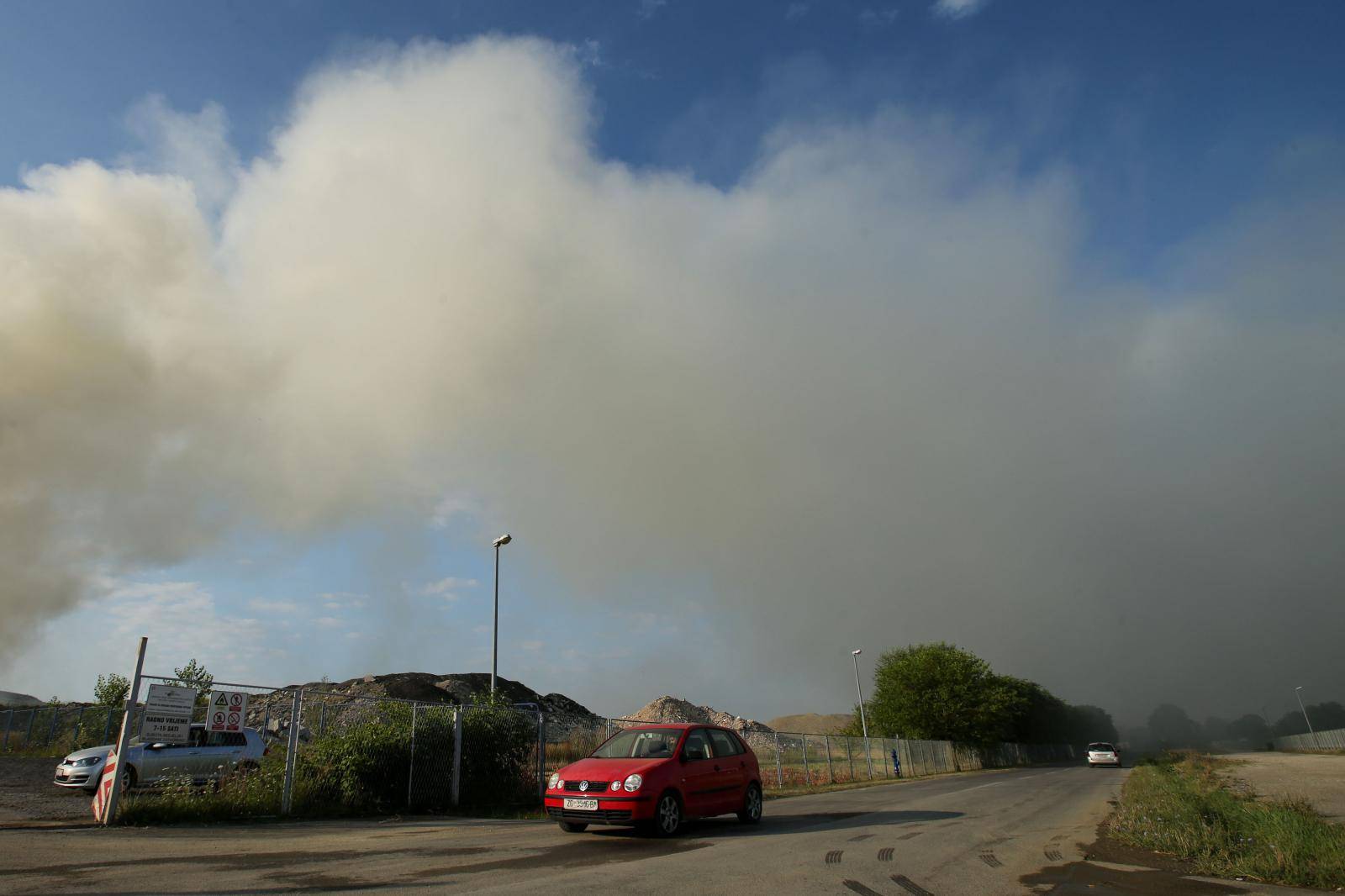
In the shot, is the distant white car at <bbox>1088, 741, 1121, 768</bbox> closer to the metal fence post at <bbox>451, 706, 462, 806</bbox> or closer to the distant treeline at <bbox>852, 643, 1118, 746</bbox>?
the distant treeline at <bbox>852, 643, 1118, 746</bbox>

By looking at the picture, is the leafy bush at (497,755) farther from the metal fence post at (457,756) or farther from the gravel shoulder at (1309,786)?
the gravel shoulder at (1309,786)

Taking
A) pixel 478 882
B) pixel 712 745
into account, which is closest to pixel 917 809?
pixel 712 745

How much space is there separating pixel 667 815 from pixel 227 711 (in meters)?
7.08

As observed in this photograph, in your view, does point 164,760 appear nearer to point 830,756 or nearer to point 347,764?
point 347,764

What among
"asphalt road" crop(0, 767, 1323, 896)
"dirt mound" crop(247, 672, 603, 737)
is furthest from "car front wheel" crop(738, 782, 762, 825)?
"dirt mound" crop(247, 672, 603, 737)

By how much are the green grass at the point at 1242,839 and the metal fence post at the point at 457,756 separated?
11435mm

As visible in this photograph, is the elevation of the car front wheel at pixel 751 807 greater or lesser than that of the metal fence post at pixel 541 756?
lesser

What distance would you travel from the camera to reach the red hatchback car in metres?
9.98

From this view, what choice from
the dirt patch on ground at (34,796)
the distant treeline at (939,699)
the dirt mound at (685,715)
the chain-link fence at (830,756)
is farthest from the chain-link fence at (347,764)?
the distant treeline at (939,699)

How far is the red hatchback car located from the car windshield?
1 cm

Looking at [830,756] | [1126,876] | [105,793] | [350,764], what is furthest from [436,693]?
[1126,876]

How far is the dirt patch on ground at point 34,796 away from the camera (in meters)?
11.9

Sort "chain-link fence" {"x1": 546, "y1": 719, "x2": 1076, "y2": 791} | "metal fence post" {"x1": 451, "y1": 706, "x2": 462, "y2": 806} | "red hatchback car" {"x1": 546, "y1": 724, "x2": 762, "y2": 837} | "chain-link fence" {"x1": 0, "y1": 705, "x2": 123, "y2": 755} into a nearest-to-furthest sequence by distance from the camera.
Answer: "red hatchback car" {"x1": 546, "y1": 724, "x2": 762, "y2": 837} → "metal fence post" {"x1": 451, "y1": 706, "x2": 462, "y2": 806} → "chain-link fence" {"x1": 546, "y1": 719, "x2": 1076, "y2": 791} → "chain-link fence" {"x1": 0, "y1": 705, "x2": 123, "y2": 755}

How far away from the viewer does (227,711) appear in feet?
39.8
